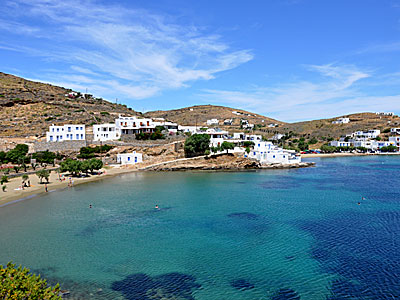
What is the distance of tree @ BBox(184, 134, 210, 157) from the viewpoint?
75.2 m

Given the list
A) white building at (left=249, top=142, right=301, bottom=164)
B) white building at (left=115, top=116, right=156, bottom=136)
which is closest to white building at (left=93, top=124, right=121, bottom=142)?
white building at (left=115, top=116, right=156, bottom=136)

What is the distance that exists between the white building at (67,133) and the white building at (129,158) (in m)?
14.1

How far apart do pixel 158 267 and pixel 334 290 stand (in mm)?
11766

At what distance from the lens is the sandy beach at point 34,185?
4194 centimetres

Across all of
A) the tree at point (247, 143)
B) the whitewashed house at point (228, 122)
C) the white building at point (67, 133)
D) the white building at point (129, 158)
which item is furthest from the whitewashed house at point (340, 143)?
the white building at point (67, 133)

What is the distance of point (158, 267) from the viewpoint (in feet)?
70.4

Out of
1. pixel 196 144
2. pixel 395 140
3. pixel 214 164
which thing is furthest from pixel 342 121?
pixel 196 144

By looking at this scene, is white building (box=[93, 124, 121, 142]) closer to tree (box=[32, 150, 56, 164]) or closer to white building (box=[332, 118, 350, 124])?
tree (box=[32, 150, 56, 164])

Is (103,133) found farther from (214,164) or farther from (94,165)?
(214,164)

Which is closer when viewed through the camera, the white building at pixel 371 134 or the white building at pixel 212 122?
the white building at pixel 371 134

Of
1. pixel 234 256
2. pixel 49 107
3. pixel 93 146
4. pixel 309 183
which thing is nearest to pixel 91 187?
pixel 93 146

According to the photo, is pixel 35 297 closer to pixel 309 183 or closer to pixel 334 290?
pixel 334 290

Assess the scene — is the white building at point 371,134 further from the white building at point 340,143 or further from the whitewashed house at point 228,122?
the whitewashed house at point 228,122

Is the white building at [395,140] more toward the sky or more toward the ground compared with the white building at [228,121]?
more toward the ground
